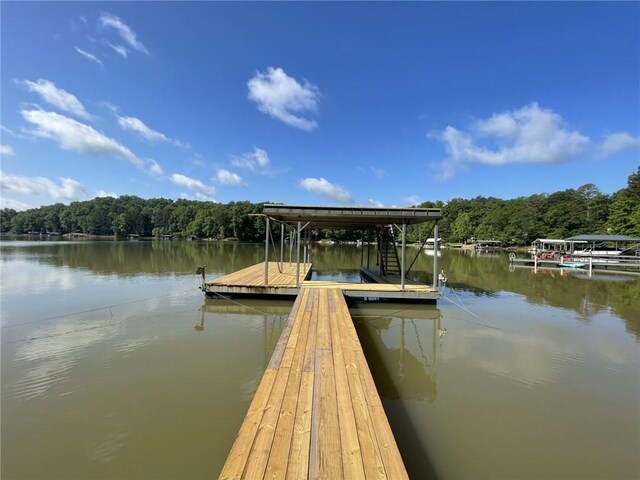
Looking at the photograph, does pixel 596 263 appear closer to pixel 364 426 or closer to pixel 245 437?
pixel 364 426

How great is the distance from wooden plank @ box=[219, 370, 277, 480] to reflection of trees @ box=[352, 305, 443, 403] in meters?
2.15

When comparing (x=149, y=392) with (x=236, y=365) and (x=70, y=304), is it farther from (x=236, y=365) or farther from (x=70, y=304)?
(x=70, y=304)

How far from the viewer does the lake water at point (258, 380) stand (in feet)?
11.1

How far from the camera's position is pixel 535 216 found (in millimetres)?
63562

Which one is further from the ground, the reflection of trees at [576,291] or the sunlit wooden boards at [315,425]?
the sunlit wooden boards at [315,425]

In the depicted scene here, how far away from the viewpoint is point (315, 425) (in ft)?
9.66

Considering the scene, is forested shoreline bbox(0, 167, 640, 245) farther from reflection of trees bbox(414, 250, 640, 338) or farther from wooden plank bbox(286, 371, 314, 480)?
wooden plank bbox(286, 371, 314, 480)

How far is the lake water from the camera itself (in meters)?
3.40

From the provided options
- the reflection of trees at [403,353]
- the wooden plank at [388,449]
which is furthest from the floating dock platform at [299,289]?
the wooden plank at [388,449]

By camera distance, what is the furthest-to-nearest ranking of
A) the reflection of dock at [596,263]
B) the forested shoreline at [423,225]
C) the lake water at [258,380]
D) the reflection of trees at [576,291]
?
1. the forested shoreline at [423,225]
2. the reflection of dock at [596,263]
3. the reflection of trees at [576,291]
4. the lake water at [258,380]

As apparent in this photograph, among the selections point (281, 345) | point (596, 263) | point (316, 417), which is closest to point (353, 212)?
point (281, 345)


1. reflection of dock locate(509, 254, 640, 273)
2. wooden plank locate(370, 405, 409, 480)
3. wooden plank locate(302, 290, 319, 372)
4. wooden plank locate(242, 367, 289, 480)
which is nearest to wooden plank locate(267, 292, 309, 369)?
wooden plank locate(302, 290, 319, 372)

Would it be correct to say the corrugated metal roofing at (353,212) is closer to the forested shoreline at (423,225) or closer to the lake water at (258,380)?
the lake water at (258,380)

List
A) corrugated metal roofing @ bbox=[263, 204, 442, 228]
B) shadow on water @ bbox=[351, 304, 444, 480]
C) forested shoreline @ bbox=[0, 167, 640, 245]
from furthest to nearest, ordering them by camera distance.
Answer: forested shoreline @ bbox=[0, 167, 640, 245]
corrugated metal roofing @ bbox=[263, 204, 442, 228]
shadow on water @ bbox=[351, 304, 444, 480]
